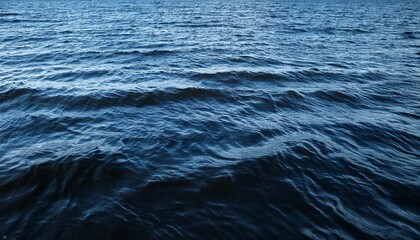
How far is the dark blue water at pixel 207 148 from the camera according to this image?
6359 millimetres

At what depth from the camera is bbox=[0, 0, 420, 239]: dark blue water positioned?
6359 millimetres

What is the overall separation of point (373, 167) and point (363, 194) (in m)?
1.68

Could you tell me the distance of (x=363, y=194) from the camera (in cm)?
741

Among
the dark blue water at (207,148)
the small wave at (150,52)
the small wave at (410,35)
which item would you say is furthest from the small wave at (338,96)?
the small wave at (410,35)

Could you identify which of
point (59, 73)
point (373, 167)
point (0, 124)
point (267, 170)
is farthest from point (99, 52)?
point (373, 167)

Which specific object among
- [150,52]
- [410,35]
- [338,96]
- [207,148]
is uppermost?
[410,35]

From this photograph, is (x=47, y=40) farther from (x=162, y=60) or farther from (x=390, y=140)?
(x=390, y=140)

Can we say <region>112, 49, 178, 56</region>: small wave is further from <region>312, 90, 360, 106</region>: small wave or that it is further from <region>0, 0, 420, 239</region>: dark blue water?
<region>312, 90, 360, 106</region>: small wave

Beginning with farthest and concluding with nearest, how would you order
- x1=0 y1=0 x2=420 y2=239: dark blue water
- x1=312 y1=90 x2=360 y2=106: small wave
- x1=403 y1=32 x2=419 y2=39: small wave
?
x1=403 y1=32 x2=419 y2=39: small wave
x1=312 y1=90 x2=360 y2=106: small wave
x1=0 y1=0 x2=420 y2=239: dark blue water

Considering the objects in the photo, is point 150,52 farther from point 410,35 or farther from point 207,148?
point 410,35

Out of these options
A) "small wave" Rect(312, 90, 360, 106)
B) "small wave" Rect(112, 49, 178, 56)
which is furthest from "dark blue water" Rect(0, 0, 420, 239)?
"small wave" Rect(112, 49, 178, 56)

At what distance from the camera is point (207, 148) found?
30.9 feet

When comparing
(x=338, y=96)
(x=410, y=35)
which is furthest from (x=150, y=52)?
(x=410, y=35)

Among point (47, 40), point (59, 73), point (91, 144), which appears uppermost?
point (91, 144)
